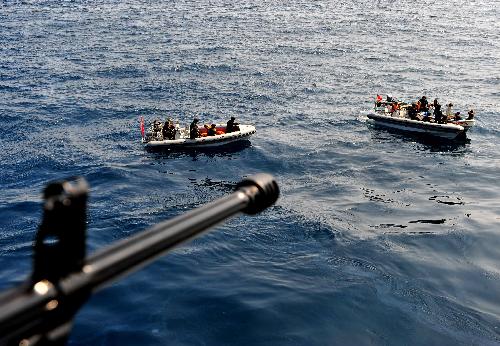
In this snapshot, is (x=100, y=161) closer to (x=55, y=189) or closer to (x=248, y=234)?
(x=248, y=234)

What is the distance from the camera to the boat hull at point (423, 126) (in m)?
34.7

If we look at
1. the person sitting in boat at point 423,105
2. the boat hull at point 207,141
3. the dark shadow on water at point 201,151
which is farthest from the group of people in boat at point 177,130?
the person sitting in boat at point 423,105


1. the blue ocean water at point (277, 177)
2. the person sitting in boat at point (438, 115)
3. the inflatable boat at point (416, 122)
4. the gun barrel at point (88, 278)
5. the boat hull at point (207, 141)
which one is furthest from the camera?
the person sitting in boat at point (438, 115)

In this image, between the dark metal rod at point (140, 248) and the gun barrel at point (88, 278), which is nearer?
the gun barrel at point (88, 278)

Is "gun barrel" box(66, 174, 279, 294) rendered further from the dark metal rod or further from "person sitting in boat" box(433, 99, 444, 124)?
"person sitting in boat" box(433, 99, 444, 124)

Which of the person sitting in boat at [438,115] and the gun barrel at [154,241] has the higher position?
the gun barrel at [154,241]

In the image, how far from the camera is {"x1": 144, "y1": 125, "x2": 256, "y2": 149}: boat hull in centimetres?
3143

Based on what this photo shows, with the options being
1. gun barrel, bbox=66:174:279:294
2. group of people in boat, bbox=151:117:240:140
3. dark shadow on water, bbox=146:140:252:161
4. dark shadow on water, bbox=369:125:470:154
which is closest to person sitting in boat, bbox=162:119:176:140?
group of people in boat, bbox=151:117:240:140

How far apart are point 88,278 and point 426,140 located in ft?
119

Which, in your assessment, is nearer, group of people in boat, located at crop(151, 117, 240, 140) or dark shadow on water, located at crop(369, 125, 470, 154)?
group of people in boat, located at crop(151, 117, 240, 140)

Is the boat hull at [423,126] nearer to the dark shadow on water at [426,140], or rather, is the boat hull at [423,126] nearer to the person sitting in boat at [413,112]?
the dark shadow on water at [426,140]

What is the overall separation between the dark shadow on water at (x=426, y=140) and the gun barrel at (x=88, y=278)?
3405 centimetres

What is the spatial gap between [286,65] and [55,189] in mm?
52583

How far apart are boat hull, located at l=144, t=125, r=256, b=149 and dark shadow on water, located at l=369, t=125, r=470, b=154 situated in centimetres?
986
